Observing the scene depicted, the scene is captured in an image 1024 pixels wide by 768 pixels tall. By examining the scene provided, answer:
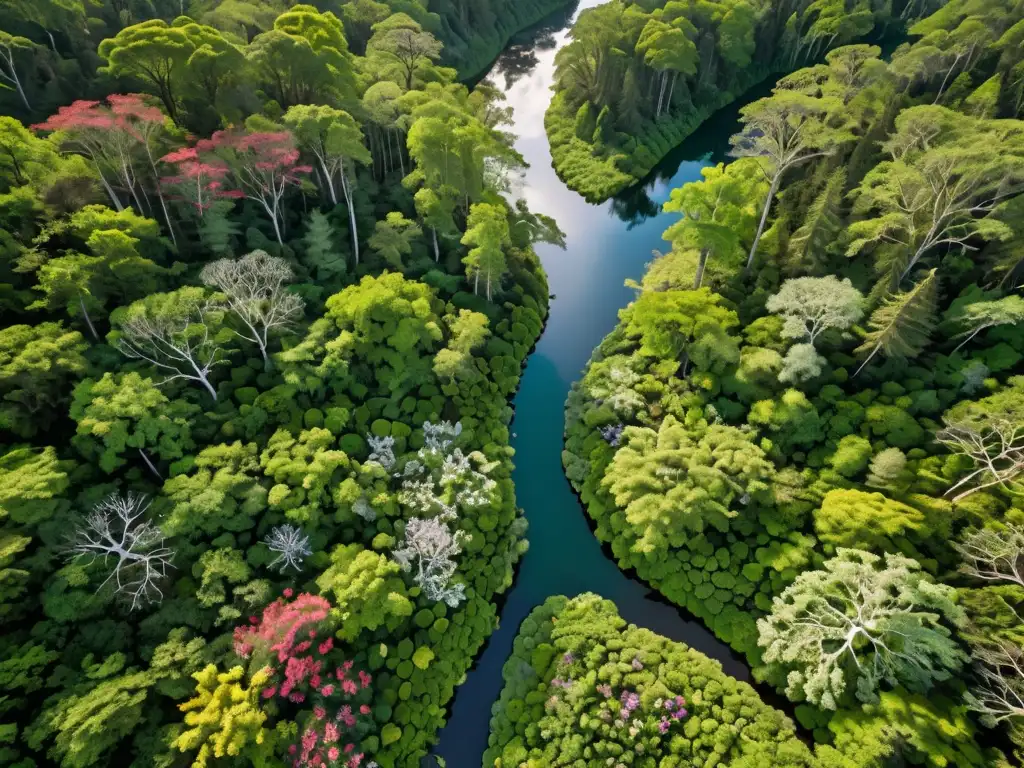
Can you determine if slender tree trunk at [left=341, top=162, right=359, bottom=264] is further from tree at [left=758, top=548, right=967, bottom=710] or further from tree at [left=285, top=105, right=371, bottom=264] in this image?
tree at [left=758, top=548, right=967, bottom=710]

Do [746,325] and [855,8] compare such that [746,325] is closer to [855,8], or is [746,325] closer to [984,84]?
[984,84]

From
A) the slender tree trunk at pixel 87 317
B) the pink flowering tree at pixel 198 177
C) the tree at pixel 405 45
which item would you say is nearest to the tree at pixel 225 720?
the slender tree trunk at pixel 87 317

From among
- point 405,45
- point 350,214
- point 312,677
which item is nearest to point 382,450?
point 312,677

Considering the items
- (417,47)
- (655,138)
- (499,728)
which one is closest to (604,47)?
(655,138)

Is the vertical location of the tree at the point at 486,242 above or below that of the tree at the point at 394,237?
above

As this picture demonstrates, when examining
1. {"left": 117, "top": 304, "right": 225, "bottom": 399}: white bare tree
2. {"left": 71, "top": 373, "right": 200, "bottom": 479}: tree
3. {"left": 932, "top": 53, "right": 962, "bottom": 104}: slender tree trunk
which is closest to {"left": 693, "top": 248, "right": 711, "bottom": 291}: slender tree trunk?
{"left": 932, "top": 53, "right": 962, "bottom": 104}: slender tree trunk

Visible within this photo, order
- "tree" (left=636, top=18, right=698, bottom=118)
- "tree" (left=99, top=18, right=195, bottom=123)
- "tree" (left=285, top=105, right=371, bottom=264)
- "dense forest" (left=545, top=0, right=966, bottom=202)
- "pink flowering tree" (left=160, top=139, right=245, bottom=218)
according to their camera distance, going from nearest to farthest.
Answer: "pink flowering tree" (left=160, top=139, right=245, bottom=218) → "tree" (left=99, top=18, right=195, bottom=123) → "tree" (left=285, top=105, right=371, bottom=264) → "tree" (left=636, top=18, right=698, bottom=118) → "dense forest" (left=545, top=0, right=966, bottom=202)

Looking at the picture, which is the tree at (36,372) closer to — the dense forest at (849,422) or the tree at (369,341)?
the tree at (369,341)
